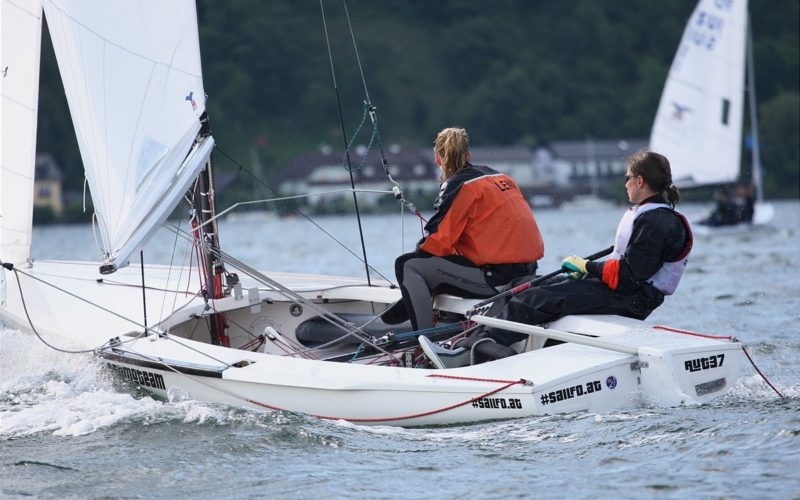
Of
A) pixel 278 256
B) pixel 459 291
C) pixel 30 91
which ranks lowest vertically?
pixel 278 256

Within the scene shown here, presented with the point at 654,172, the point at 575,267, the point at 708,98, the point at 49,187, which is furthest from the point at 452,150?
the point at 49,187

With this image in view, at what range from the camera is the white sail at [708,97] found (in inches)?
946

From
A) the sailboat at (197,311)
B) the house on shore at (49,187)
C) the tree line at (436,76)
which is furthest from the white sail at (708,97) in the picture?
the house on shore at (49,187)

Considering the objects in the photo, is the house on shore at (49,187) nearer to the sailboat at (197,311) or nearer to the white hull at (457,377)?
the sailboat at (197,311)

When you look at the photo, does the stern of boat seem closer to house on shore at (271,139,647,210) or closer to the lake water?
the lake water

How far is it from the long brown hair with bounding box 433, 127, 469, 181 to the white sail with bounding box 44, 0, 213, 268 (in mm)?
1094

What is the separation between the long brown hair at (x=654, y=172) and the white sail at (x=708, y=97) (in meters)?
19.9

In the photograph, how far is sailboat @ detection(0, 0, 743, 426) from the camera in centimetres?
440

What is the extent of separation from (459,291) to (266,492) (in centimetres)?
180

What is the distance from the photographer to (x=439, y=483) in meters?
3.78

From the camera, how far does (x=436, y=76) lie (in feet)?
240

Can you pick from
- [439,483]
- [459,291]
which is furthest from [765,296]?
[439,483]

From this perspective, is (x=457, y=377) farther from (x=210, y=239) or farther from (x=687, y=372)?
(x=210, y=239)

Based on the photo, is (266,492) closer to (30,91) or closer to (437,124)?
(30,91)
